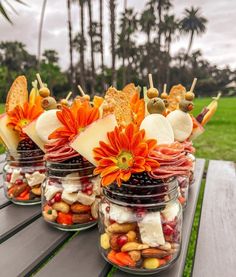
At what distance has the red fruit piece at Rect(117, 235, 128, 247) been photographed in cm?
60

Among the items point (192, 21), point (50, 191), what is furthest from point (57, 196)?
point (192, 21)

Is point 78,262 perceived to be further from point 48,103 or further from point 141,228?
point 48,103

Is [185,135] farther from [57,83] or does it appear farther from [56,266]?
[57,83]

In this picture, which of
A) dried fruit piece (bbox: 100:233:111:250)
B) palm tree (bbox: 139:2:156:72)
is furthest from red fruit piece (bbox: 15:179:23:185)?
palm tree (bbox: 139:2:156:72)

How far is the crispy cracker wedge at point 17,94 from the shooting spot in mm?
883

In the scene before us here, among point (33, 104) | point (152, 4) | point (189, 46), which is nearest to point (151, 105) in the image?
point (33, 104)

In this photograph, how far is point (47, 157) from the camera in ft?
2.49

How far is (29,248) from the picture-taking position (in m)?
0.71

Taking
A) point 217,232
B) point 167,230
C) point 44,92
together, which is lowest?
point 217,232

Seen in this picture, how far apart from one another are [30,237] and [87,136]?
297 mm

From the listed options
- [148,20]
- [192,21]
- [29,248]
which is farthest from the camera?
[192,21]

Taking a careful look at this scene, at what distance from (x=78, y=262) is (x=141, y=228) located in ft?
0.51

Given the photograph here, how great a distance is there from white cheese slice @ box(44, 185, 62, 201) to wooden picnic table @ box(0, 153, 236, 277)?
0.27 ft

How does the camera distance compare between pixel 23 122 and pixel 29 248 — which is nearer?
pixel 29 248
